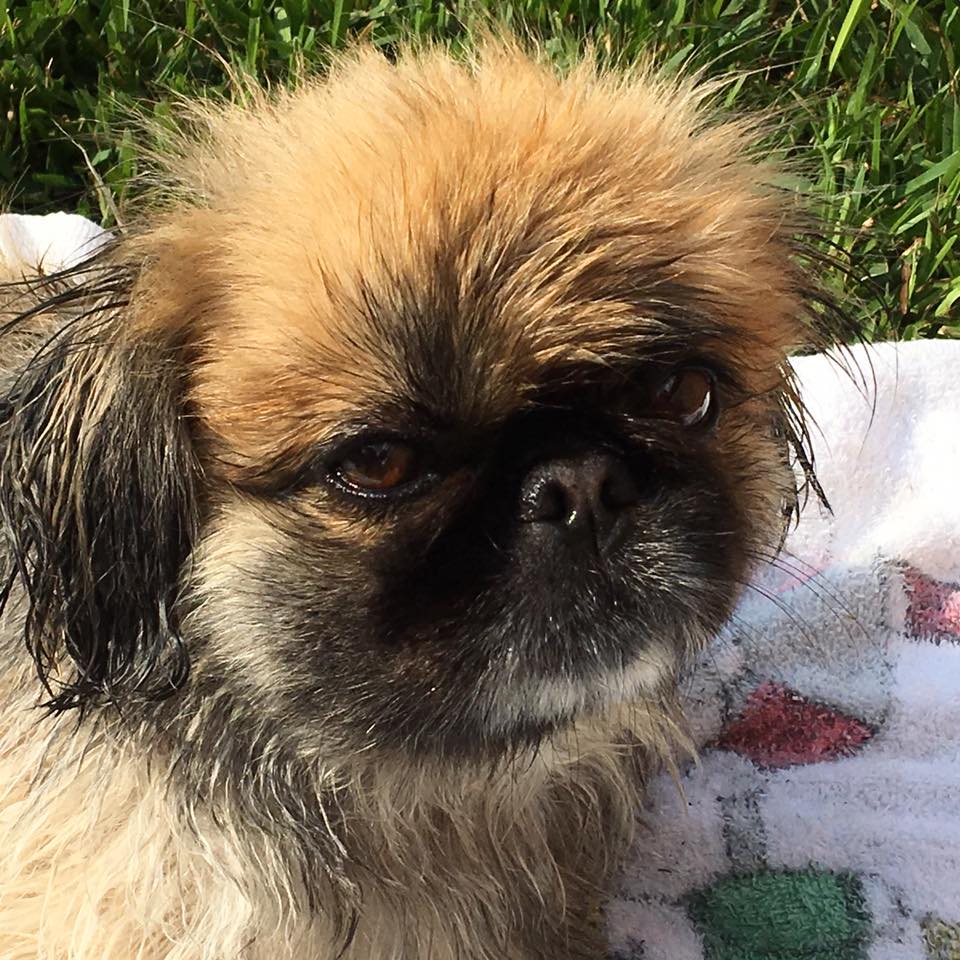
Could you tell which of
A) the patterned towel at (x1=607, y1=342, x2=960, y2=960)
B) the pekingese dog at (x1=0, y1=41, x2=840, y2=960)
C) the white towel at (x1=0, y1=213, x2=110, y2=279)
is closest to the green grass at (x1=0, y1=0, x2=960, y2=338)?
the white towel at (x1=0, y1=213, x2=110, y2=279)

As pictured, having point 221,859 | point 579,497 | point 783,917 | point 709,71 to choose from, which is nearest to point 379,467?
point 579,497

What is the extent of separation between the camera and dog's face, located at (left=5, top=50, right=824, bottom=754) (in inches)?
41.0

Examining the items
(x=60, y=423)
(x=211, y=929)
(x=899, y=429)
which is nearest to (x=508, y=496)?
(x=60, y=423)

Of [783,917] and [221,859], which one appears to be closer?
[221,859]

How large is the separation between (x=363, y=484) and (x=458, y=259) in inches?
8.2

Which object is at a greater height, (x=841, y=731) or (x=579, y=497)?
(x=579, y=497)

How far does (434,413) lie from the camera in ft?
3.42

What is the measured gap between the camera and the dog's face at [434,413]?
1.04 metres

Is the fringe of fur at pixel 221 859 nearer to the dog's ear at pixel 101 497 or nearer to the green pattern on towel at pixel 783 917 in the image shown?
the dog's ear at pixel 101 497

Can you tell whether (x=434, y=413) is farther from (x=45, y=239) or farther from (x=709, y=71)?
(x=709, y=71)

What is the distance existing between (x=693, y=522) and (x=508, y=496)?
0.19m

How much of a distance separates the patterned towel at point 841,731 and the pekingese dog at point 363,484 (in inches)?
15.3

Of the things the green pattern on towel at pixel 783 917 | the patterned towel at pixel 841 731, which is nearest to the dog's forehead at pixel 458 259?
the patterned towel at pixel 841 731

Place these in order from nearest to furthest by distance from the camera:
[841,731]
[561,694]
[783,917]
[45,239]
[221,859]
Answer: [561,694]
[221,859]
[783,917]
[841,731]
[45,239]
